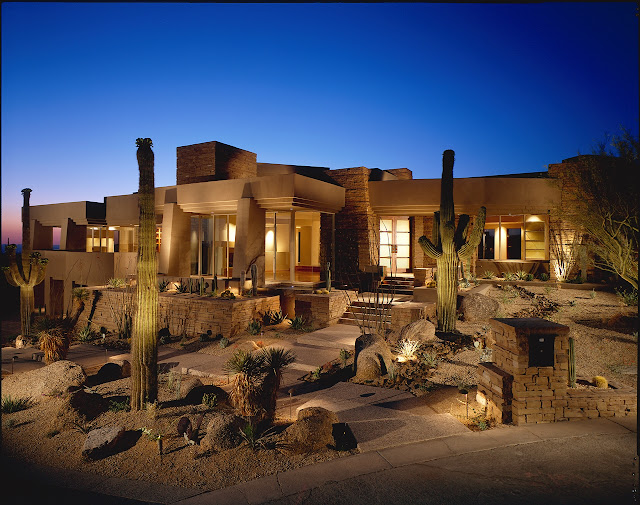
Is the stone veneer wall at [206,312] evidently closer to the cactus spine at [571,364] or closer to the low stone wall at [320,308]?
the low stone wall at [320,308]

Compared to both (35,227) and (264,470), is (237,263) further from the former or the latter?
(35,227)

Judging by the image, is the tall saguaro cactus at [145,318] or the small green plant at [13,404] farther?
the small green plant at [13,404]

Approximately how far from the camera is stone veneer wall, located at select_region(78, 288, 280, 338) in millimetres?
11742

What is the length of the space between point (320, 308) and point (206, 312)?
340cm

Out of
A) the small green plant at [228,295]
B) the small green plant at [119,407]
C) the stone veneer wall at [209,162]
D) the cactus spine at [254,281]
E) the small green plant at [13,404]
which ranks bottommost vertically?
the small green plant at [13,404]

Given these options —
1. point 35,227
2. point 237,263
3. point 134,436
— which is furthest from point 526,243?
point 35,227

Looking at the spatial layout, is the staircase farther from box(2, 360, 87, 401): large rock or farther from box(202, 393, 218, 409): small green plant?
box(2, 360, 87, 401): large rock

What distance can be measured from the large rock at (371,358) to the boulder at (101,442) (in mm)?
3998

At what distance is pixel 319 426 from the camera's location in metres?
4.85

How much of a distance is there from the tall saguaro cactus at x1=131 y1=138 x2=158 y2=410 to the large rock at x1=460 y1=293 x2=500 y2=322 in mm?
8447

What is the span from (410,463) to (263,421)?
2062 millimetres

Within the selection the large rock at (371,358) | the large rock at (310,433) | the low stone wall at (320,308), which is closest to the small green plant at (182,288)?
the low stone wall at (320,308)

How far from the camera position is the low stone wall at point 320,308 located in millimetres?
12375

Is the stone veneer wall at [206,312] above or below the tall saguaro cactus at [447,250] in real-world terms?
below
